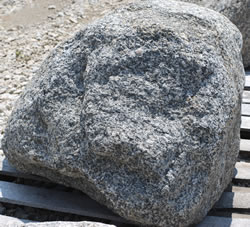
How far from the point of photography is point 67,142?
8.55ft

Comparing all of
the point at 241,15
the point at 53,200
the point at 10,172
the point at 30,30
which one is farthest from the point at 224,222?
the point at 30,30

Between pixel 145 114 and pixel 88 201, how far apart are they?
29.2 inches

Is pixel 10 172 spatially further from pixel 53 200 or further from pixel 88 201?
pixel 88 201

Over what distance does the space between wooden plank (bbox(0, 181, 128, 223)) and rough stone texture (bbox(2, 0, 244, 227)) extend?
0.52ft

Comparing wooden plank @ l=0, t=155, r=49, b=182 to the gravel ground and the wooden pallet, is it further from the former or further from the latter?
the gravel ground

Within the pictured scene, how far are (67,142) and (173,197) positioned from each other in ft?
2.11

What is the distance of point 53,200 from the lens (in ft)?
9.64

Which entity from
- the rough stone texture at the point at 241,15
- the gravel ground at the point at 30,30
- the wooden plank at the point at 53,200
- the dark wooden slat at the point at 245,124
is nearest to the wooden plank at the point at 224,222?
the wooden plank at the point at 53,200

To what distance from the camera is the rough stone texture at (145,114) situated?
2.44 metres

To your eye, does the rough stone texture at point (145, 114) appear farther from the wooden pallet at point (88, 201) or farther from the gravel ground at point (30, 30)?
the gravel ground at point (30, 30)

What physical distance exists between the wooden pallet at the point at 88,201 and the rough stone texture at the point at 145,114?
16 cm

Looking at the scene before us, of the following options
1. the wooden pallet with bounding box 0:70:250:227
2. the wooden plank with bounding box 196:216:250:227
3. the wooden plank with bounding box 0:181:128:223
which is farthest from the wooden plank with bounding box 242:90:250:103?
the wooden plank with bounding box 0:181:128:223

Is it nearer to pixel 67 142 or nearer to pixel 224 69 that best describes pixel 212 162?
pixel 224 69

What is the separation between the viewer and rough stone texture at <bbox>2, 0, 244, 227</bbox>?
2443 millimetres
